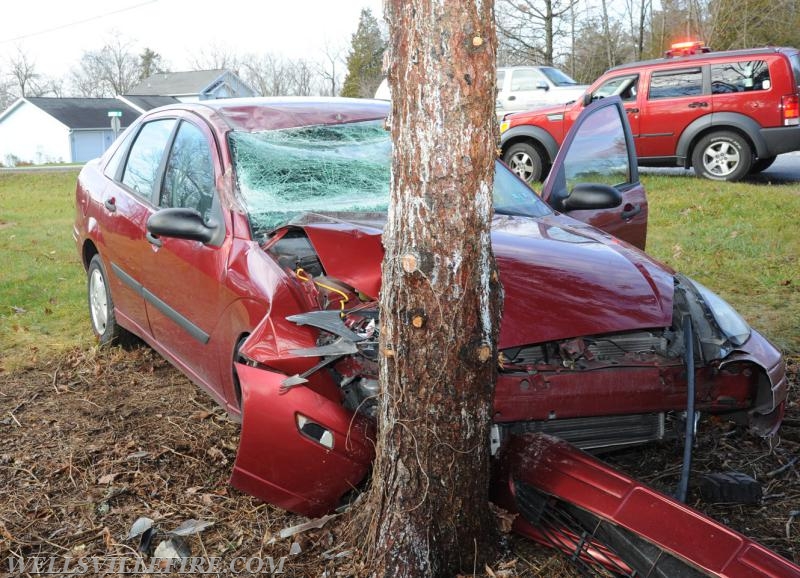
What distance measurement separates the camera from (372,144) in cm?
446

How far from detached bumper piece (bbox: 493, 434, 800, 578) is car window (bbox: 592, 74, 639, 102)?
1038 cm

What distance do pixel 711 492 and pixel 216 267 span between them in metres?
2.33

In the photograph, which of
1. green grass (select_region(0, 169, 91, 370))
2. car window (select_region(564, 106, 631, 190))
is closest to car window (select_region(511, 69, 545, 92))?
green grass (select_region(0, 169, 91, 370))

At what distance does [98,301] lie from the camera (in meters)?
5.56

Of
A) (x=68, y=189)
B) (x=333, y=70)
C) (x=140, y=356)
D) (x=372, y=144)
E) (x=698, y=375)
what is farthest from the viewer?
(x=333, y=70)

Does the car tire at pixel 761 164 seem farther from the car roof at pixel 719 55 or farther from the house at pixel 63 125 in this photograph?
the house at pixel 63 125

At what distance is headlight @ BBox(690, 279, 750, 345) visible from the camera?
3.42m

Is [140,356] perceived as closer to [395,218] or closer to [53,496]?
[53,496]

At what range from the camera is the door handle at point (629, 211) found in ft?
16.6

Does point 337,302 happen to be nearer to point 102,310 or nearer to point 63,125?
point 102,310

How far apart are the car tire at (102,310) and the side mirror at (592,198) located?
2964 millimetres

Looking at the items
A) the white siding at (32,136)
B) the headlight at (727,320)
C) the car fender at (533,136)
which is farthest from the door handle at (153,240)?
the white siding at (32,136)

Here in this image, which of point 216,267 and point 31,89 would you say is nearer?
point 216,267

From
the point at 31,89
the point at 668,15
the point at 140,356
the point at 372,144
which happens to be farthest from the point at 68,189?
the point at 31,89
